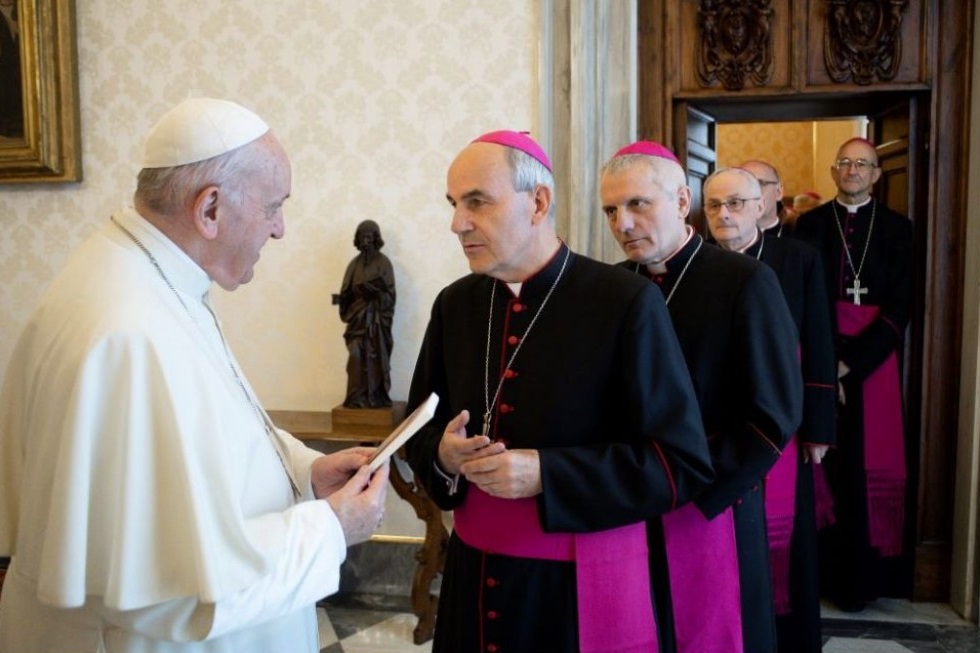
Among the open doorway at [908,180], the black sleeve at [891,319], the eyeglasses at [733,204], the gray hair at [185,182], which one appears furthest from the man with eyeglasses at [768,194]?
the gray hair at [185,182]

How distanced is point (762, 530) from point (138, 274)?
1871 mm

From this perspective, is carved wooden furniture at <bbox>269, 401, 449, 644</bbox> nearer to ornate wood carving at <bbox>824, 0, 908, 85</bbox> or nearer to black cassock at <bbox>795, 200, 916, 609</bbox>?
black cassock at <bbox>795, 200, 916, 609</bbox>

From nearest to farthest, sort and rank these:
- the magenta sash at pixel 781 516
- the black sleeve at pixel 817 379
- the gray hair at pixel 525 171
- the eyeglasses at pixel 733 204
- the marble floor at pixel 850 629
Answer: the gray hair at pixel 525 171 → the magenta sash at pixel 781 516 → the black sleeve at pixel 817 379 → the eyeglasses at pixel 733 204 → the marble floor at pixel 850 629

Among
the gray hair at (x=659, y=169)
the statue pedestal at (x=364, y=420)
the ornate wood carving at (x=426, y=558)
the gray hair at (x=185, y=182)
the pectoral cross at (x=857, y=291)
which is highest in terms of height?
the gray hair at (x=659, y=169)

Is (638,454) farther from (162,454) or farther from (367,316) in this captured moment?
(367,316)

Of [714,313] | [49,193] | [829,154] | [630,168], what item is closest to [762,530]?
[714,313]

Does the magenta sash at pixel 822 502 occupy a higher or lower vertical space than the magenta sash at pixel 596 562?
lower

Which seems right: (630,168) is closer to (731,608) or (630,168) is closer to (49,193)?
(731,608)

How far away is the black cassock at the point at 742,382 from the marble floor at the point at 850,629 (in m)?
1.73

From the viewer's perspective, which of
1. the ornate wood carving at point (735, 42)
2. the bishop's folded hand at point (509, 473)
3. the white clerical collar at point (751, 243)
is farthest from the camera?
the ornate wood carving at point (735, 42)

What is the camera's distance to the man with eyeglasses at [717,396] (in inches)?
92.4

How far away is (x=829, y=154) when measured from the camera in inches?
333

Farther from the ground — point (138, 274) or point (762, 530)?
point (138, 274)

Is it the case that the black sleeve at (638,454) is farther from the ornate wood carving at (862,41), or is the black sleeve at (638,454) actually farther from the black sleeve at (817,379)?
the ornate wood carving at (862,41)
